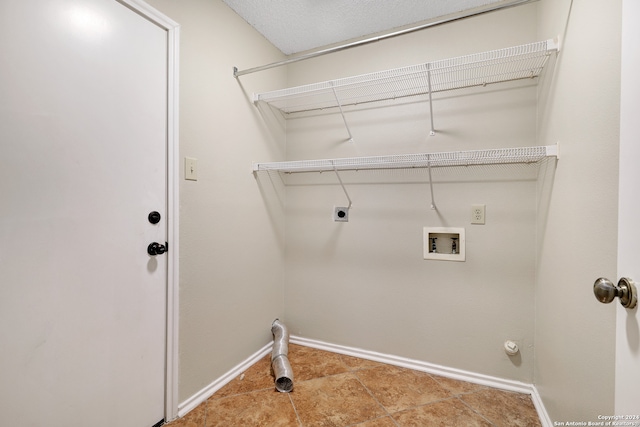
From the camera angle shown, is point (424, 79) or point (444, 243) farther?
point (444, 243)

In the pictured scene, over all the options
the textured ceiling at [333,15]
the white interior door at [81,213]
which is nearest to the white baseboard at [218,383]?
the white interior door at [81,213]

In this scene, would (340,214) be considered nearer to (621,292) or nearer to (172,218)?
(172,218)

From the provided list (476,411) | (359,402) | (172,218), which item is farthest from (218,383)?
(476,411)

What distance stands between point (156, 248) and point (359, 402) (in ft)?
4.43

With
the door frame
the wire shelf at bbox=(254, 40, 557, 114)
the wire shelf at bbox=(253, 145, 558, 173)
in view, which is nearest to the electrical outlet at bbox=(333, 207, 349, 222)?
the wire shelf at bbox=(253, 145, 558, 173)

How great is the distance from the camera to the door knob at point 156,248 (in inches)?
50.9

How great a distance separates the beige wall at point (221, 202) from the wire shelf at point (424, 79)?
290 mm

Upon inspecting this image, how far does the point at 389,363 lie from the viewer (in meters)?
1.92

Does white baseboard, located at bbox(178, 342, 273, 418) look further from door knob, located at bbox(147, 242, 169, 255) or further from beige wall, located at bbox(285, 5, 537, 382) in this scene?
door knob, located at bbox(147, 242, 169, 255)

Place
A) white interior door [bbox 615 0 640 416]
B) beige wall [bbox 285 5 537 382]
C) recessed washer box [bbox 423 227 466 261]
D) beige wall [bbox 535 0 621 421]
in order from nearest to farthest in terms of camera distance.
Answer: white interior door [bbox 615 0 640 416] → beige wall [bbox 535 0 621 421] → beige wall [bbox 285 5 537 382] → recessed washer box [bbox 423 227 466 261]

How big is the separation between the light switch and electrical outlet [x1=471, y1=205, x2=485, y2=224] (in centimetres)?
165

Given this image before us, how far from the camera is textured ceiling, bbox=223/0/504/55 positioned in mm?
1670

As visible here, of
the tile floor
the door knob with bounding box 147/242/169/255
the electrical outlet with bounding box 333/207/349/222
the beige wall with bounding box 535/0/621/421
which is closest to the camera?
the beige wall with bounding box 535/0/621/421

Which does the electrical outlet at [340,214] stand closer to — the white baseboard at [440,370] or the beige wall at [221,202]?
the beige wall at [221,202]
